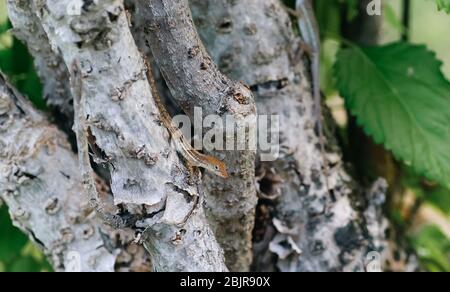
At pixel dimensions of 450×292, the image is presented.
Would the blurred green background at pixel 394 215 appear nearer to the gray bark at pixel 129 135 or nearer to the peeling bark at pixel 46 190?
the peeling bark at pixel 46 190

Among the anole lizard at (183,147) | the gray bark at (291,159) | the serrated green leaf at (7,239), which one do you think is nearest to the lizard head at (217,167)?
the anole lizard at (183,147)

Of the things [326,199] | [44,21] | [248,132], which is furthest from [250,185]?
[44,21]

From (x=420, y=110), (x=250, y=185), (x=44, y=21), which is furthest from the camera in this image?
(x=420, y=110)

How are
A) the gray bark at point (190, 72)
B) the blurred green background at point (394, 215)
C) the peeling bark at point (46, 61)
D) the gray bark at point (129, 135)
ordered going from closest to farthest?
the gray bark at point (129, 135) → the gray bark at point (190, 72) → the peeling bark at point (46, 61) → the blurred green background at point (394, 215)

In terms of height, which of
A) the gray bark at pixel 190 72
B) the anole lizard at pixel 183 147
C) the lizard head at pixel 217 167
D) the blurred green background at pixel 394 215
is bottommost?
the blurred green background at pixel 394 215

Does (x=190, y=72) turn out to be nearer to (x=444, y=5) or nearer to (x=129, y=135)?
(x=129, y=135)

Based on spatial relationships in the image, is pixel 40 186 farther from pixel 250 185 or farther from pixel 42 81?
pixel 250 185

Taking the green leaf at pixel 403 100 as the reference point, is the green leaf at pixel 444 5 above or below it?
above
